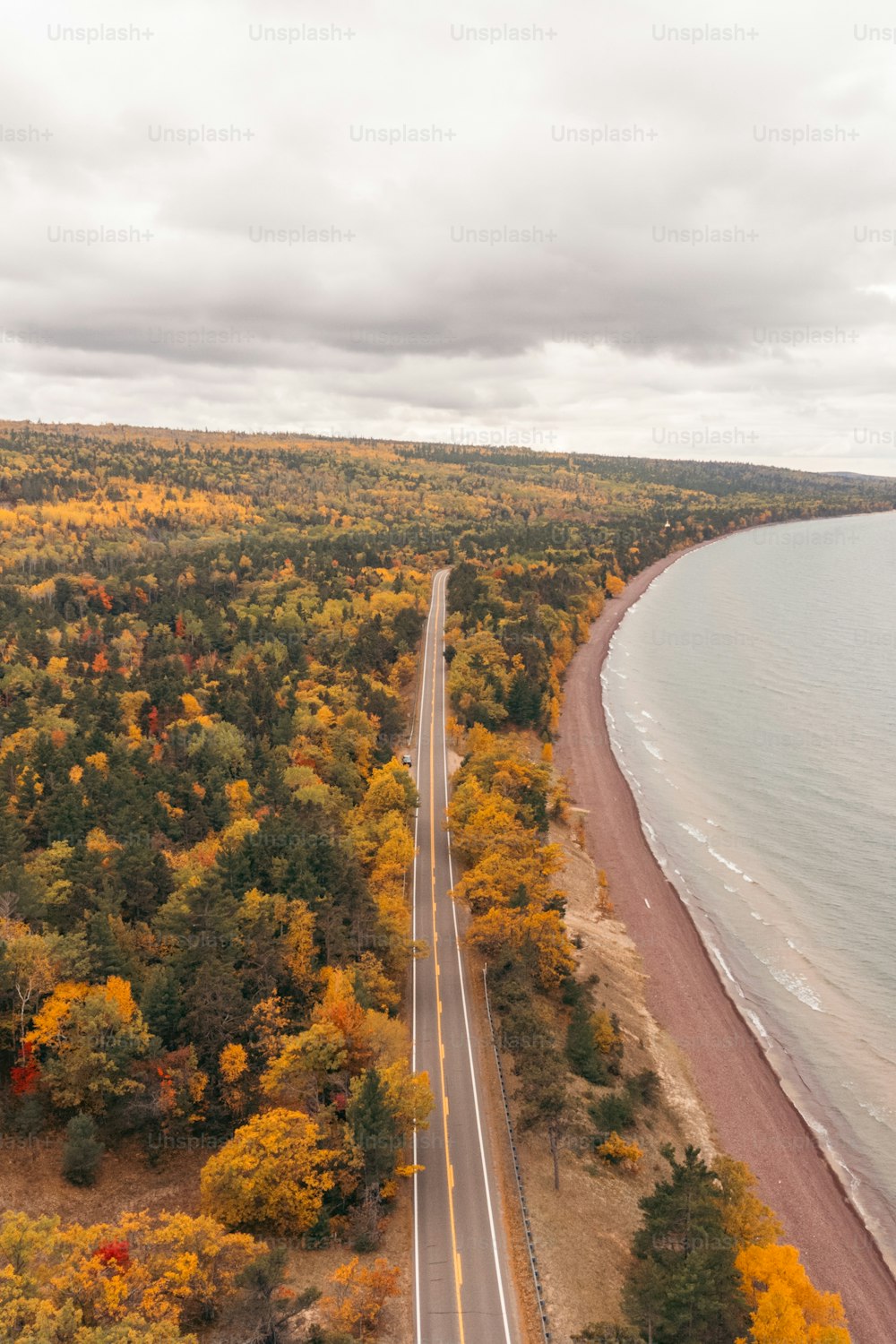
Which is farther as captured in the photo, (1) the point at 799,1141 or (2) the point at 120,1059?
(1) the point at 799,1141

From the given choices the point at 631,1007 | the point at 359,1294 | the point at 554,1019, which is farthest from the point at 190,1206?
the point at 631,1007

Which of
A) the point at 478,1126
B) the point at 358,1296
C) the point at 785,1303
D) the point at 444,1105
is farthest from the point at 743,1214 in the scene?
the point at 358,1296

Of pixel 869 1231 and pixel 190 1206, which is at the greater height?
pixel 190 1206

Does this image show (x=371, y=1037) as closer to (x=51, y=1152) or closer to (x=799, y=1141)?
(x=51, y=1152)

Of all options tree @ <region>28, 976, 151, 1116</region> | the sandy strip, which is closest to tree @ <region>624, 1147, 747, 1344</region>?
the sandy strip

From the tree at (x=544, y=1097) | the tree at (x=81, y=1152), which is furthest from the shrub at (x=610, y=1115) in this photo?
the tree at (x=81, y=1152)

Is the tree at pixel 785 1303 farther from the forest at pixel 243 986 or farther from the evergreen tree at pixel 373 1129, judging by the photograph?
the evergreen tree at pixel 373 1129

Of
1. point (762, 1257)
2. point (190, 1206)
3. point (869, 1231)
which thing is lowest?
point (869, 1231)

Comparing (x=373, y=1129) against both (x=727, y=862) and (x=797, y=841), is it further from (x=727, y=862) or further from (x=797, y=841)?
(x=797, y=841)
